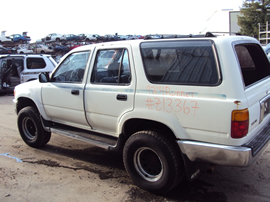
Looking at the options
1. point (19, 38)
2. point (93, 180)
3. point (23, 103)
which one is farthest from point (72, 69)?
point (19, 38)

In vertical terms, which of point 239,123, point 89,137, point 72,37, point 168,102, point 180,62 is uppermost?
point 72,37

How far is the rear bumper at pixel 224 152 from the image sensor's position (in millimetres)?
2773

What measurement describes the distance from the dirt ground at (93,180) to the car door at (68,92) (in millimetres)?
714

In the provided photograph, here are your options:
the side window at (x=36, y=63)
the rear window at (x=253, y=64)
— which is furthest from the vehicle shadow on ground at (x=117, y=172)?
the side window at (x=36, y=63)

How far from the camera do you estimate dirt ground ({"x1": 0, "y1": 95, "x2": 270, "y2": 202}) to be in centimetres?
342

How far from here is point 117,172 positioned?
4148mm

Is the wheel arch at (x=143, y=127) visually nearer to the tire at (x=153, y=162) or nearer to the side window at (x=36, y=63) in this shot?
the tire at (x=153, y=162)

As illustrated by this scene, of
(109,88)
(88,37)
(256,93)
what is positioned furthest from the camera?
(88,37)

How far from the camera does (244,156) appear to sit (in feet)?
9.04

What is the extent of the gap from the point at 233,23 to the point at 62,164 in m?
53.0

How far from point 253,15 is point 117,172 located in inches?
1714

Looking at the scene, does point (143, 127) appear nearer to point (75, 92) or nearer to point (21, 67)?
point (75, 92)

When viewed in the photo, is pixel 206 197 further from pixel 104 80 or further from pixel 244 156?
pixel 104 80

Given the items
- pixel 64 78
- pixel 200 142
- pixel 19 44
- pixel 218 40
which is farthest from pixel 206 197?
pixel 19 44
